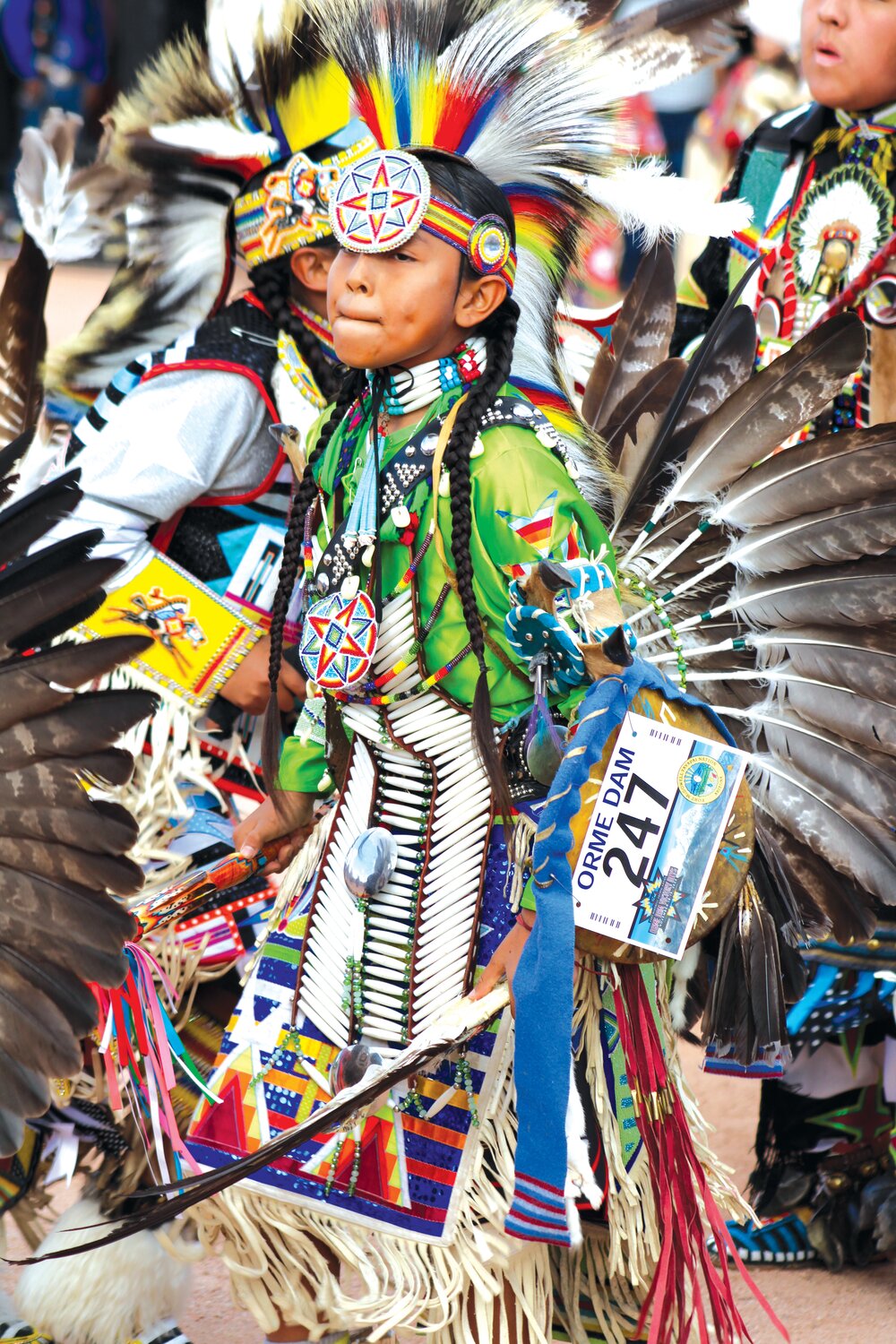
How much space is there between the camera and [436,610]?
2.38 metres

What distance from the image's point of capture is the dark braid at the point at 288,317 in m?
3.20

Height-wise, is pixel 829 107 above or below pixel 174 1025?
above

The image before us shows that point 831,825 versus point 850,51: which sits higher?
point 850,51

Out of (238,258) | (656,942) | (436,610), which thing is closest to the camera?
(656,942)

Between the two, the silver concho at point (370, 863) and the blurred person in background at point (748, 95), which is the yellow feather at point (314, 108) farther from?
the silver concho at point (370, 863)

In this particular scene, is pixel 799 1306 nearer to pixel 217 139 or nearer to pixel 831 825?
pixel 831 825

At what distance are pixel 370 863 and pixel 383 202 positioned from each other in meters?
0.90

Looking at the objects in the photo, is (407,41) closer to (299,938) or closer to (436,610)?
(436,610)

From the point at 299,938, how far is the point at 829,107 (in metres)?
2.09

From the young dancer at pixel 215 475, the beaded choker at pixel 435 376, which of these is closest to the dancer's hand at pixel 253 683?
the young dancer at pixel 215 475

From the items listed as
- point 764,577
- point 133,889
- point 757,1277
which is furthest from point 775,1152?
point 133,889

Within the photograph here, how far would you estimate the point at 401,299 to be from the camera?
2330 millimetres

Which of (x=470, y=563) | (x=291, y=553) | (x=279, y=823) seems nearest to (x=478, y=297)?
(x=470, y=563)

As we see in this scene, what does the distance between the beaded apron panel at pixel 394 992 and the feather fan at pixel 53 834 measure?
0.37 metres
